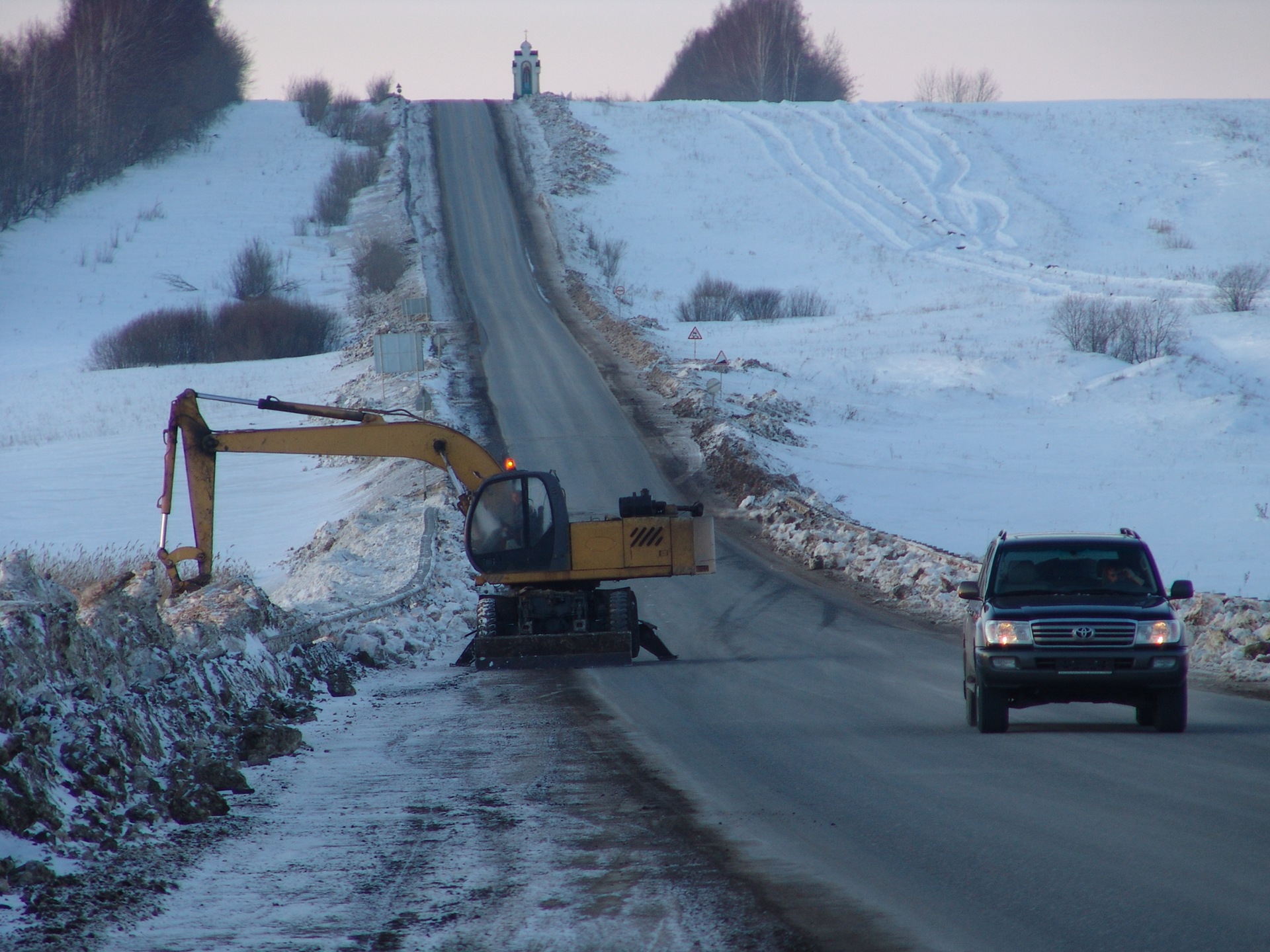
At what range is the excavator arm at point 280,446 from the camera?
17094 millimetres

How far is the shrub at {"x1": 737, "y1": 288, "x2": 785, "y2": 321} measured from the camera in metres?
62.8

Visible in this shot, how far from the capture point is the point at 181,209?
83.1 meters

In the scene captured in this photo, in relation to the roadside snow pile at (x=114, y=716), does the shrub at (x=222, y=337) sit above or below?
above

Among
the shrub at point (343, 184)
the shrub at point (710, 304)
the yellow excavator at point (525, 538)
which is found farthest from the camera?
the shrub at point (343, 184)

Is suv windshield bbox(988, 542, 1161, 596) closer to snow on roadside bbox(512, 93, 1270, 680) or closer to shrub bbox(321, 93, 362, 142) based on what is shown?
snow on roadside bbox(512, 93, 1270, 680)

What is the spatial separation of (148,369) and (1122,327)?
38.9 metres

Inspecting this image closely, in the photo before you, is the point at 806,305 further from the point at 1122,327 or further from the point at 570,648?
the point at 570,648

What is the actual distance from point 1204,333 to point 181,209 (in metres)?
64.1

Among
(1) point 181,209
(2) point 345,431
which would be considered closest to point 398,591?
(2) point 345,431

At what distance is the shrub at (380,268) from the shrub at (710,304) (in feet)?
46.1

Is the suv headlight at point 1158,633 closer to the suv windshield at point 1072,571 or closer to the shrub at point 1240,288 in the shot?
the suv windshield at point 1072,571

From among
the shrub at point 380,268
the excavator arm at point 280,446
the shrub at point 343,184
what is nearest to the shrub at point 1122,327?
the shrub at point 380,268

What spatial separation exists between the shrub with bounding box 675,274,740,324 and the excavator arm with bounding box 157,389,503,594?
4217cm

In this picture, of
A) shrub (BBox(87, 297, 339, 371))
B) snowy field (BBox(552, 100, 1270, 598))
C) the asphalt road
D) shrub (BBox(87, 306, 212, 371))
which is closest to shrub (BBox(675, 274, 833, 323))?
snowy field (BBox(552, 100, 1270, 598))
